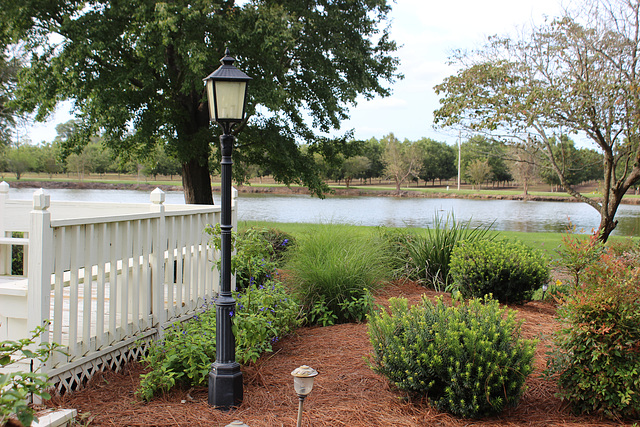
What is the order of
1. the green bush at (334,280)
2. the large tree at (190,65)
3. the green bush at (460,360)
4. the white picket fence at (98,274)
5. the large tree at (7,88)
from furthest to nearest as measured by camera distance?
the large tree at (7,88), the large tree at (190,65), the green bush at (334,280), the white picket fence at (98,274), the green bush at (460,360)

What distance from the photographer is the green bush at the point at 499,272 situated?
615 centimetres

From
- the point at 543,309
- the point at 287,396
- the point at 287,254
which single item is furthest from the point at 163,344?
the point at 543,309

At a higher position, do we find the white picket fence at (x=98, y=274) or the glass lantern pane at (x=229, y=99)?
the glass lantern pane at (x=229, y=99)

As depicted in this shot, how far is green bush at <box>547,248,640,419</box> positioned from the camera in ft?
9.70

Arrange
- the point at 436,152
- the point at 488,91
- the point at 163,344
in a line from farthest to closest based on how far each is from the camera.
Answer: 1. the point at 436,152
2. the point at 488,91
3. the point at 163,344

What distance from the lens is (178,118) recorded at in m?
12.3

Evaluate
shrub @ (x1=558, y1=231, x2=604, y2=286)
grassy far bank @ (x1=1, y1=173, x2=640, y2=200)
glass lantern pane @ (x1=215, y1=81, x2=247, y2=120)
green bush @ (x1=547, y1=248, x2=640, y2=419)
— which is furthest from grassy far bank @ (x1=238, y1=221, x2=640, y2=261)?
grassy far bank @ (x1=1, y1=173, x2=640, y2=200)

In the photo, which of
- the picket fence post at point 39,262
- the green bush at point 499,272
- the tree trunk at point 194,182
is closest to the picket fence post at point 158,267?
the picket fence post at point 39,262

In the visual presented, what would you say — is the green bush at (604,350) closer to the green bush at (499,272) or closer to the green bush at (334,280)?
the green bush at (334,280)

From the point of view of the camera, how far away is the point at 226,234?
3.71m

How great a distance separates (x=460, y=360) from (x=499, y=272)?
3361mm

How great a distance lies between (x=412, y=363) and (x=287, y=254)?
4.33m

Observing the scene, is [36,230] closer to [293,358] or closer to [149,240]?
[149,240]

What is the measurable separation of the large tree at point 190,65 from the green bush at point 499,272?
20.3ft
